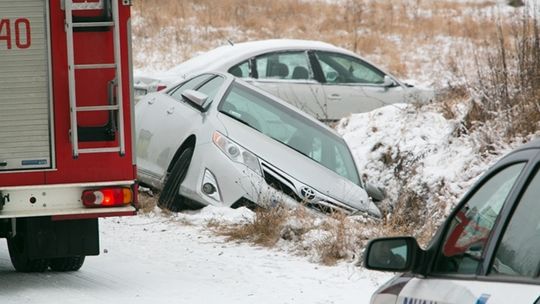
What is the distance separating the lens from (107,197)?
29.9 feet

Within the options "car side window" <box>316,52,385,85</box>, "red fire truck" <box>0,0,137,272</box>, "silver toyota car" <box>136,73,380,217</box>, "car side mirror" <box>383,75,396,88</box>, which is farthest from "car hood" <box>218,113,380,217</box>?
"car side mirror" <box>383,75,396,88</box>

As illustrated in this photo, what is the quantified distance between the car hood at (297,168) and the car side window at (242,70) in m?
4.00

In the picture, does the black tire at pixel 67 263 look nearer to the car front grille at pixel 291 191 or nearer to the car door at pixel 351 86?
the car front grille at pixel 291 191

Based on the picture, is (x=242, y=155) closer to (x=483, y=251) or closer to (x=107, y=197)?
(x=107, y=197)

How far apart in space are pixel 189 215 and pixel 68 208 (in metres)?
3.87

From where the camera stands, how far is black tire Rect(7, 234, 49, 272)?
32.0ft

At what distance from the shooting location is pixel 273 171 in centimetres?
1255

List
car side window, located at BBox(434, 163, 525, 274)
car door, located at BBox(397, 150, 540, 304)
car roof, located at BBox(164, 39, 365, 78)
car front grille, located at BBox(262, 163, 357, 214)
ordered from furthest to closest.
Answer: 1. car roof, located at BBox(164, 39, 365, 78)
2. car front grille, located at BBox(262, 163, 357, 214)
3. car side window, located at BBox(434, 163, 525, 274)
4. car door, located at BBox(397, 150, 540, 304)

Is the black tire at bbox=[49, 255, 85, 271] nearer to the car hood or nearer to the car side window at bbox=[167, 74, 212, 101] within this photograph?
the car hood

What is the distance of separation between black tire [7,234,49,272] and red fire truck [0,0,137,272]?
0.67m

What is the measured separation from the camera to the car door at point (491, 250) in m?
3.99

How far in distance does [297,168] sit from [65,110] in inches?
158

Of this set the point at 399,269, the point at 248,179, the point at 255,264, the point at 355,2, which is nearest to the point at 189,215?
the point at 248,179

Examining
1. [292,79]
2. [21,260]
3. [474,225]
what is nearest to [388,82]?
[292,79]
